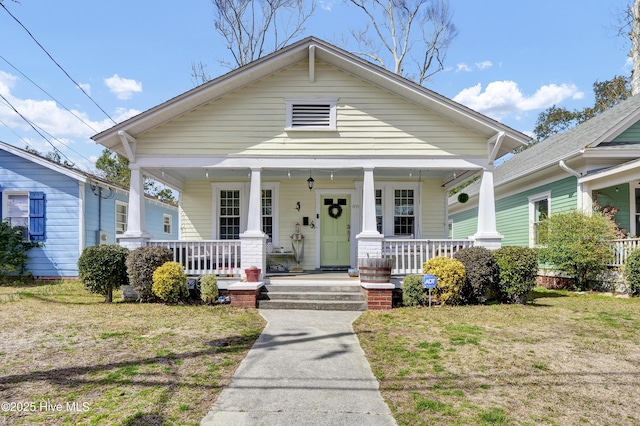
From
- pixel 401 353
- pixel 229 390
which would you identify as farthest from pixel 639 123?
pixel 229 390

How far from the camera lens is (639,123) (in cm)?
1109

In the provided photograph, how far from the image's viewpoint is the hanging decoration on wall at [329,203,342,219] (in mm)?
11438

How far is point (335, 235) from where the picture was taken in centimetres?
1141

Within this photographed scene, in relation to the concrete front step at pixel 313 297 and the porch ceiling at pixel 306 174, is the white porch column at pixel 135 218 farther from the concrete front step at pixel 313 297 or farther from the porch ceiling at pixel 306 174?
the concrete front step at pixel 313 297

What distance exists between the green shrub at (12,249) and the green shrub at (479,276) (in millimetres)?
12236

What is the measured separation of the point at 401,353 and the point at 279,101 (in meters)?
6.31

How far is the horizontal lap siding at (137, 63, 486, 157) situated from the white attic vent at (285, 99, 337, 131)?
145 mm

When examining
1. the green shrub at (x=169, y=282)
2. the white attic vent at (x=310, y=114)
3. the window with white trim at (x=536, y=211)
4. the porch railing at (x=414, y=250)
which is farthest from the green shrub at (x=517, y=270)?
the green shrub at (x=169, y=282)

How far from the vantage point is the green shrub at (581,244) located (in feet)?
31.1

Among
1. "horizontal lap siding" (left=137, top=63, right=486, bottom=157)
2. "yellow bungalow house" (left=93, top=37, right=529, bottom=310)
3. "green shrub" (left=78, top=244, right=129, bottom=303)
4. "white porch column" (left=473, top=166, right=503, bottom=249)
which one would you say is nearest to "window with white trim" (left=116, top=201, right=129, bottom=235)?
"yellow bungalow house" (left=93, top=37, right=529, bottom=310)

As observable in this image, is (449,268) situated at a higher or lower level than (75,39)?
lower

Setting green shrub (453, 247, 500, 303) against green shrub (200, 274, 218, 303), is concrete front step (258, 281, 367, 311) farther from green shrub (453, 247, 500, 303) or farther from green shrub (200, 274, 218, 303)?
green shrub (453, 247, 500, 303)

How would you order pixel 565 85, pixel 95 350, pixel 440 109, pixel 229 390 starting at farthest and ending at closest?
1. pixel 565 85
2. pixel 440 109
3. pixel 95 350
4. pixel 229 390

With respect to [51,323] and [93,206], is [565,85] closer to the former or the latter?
[93,206]
